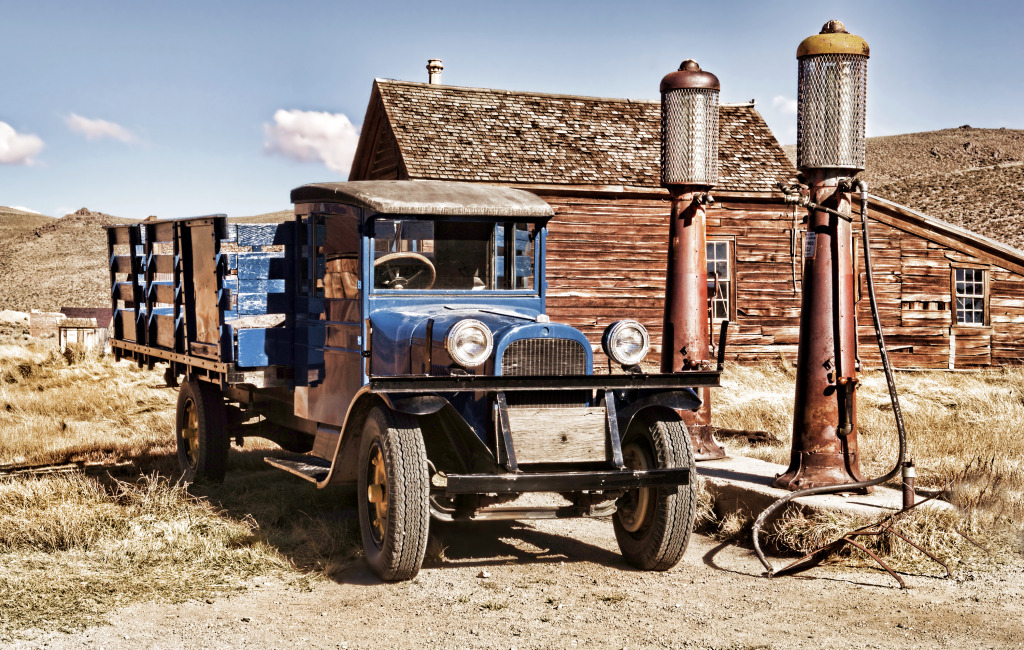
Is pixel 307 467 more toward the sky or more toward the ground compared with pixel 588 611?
more toward the sky

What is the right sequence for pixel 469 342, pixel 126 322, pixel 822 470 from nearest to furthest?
pixel 469 342 → pixel 822 470 → pixel 126 322

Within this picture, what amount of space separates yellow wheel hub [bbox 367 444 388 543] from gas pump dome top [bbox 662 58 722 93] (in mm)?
4807

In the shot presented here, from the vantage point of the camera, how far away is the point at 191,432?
921 centimetres

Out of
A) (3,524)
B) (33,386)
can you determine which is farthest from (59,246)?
(3,524)

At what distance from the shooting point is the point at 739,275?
18.6 meters

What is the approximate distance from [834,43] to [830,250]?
1.46 m

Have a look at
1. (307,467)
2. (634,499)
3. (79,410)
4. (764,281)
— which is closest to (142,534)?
(307,467)

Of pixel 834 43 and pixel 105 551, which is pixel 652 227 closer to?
pixel 834 43

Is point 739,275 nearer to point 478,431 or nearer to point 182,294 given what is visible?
point 182,294

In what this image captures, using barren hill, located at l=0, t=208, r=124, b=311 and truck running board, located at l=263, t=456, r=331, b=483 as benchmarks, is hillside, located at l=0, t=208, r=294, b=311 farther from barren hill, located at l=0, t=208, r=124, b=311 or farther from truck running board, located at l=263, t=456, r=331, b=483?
truck running board, located at l=263, t=456, r=331, b=483

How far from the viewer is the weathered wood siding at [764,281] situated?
17.9m

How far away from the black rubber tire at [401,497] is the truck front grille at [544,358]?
25.5 inches

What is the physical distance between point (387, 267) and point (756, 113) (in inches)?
589

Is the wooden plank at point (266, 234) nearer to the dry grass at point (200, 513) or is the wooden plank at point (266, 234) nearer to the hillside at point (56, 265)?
the dry grass at point (200, 513)
